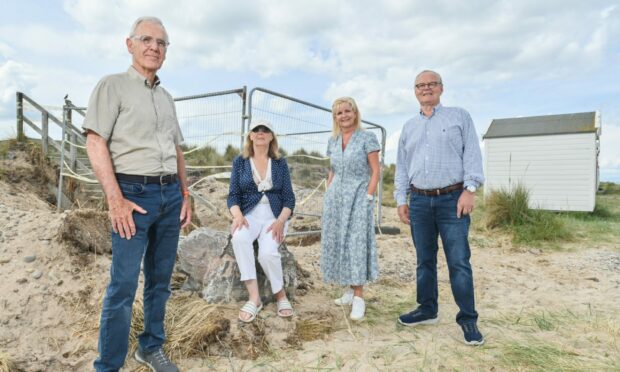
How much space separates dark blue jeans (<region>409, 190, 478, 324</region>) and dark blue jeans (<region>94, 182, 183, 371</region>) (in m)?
1.77

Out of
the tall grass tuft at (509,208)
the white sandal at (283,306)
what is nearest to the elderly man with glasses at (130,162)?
the white sandal at (283,306)

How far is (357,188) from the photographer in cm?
366

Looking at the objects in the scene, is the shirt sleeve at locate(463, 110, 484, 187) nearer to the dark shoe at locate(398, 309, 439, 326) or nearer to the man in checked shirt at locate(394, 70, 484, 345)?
the man in checked shirt at locate(394, 70, 484, 345)

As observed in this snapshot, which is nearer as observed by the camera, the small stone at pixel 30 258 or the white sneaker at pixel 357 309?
the white sneaker at pixel 357 309

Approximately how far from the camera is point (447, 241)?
317 centimetres

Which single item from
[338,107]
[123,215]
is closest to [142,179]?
[123,215]

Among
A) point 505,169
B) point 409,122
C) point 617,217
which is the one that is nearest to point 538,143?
point 505,169

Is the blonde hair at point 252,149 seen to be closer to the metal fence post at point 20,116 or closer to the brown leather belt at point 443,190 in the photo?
the brown leather belt at point 443,190

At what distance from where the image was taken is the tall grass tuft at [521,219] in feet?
25.3

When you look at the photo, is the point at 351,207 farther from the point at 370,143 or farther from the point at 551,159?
the point at 551,159

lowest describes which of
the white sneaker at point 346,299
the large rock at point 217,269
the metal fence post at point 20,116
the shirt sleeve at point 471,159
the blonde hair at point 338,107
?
the white sneaker at point 346,299

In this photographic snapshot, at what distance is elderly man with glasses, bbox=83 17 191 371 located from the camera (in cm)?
225

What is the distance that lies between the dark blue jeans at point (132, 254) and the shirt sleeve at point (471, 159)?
1.97 meters

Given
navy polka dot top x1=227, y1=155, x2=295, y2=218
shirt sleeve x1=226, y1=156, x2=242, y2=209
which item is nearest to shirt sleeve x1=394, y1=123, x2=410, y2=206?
navy polka dot top x1=227, y1=155, x2=295, y2=218
